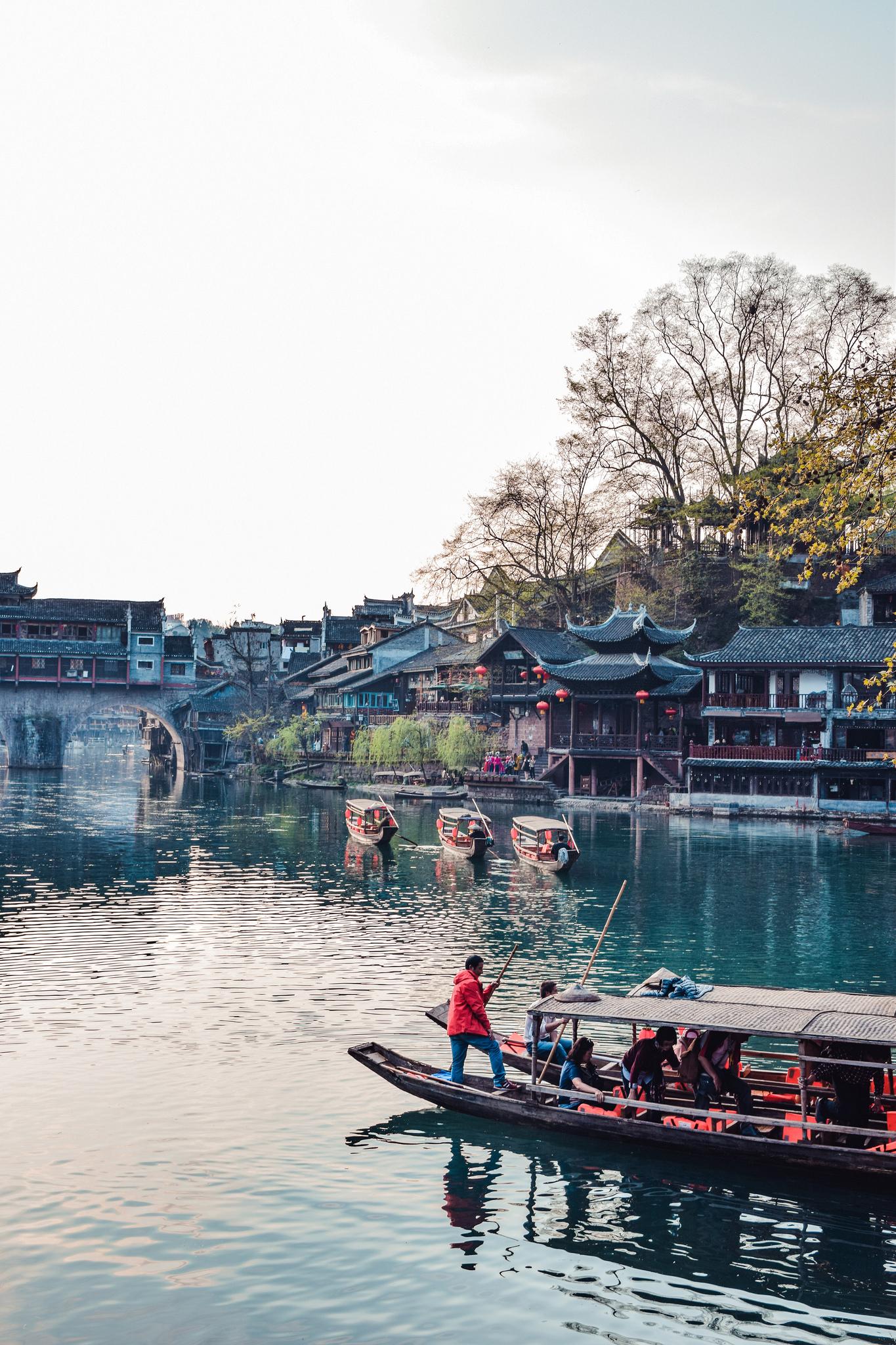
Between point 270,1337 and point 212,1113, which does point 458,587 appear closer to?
point 212,1113

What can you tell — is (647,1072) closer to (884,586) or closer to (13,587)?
(884,586)

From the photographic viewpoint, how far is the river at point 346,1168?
407 inches

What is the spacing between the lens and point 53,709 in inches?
3440

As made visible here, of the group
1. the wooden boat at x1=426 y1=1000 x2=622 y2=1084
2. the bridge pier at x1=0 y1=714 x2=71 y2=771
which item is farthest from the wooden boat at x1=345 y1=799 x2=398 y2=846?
the bridge pier at x1=0 y1=714 x2=71 y2=771

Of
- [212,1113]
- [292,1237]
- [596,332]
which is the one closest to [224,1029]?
[212,1113]

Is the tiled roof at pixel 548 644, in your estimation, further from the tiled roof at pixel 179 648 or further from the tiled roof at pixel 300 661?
the tiled roof at pixel 300 661

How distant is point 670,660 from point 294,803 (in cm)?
2228

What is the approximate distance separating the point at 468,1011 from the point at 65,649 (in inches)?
3033

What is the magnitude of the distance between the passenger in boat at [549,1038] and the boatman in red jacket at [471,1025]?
48 cm

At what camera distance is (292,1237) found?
11.6m

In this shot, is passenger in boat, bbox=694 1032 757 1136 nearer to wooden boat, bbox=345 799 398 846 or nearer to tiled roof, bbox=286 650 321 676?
wooden boat, bbox=345 799 398 846

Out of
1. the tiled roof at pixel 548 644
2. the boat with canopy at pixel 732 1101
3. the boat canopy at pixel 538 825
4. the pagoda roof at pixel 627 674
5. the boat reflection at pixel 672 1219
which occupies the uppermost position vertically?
the tiled roof at pixel 548 644

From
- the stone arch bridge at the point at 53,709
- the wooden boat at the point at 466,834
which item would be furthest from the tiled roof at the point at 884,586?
the stone arch bridge at the point at 53,709

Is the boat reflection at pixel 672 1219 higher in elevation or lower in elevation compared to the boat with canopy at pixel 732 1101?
lower
